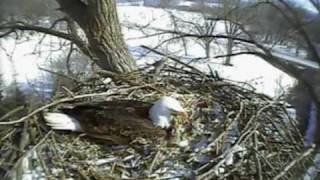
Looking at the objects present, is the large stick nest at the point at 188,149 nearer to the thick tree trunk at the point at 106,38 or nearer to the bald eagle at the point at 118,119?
the bald eagle at the point at 118,119

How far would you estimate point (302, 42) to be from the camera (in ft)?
5.13

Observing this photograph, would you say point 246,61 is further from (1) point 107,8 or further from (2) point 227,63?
(1) point 107,8

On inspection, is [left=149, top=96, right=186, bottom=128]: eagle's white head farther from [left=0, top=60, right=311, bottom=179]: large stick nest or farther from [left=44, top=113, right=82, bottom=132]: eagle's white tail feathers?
[left=44, top=113, right=82, bottom=132]: eagle's white tail feathers

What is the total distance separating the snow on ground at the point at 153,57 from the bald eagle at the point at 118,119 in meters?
0.62

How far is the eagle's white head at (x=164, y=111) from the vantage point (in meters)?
0.94

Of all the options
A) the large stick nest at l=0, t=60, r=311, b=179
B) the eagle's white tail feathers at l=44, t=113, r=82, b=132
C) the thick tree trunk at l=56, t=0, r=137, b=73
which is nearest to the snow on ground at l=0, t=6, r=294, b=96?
the thick tree trunk at l=56, t=0, r=137, b=73

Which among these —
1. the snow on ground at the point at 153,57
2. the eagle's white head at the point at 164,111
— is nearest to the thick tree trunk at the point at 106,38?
the snow on ground at the point at 153,57

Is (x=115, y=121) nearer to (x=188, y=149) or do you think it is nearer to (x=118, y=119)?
(x=118, y=119)

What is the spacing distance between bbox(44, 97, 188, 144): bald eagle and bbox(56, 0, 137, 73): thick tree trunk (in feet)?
1.99

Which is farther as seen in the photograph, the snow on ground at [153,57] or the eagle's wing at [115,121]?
the snow on ground at [153,57]

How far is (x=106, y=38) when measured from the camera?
1.61m

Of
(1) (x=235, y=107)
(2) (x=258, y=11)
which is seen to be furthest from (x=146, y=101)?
(2) (x=258, y=11)

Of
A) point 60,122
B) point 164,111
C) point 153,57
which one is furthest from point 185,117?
point 153,57

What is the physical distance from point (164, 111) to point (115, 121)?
9 centimetres
